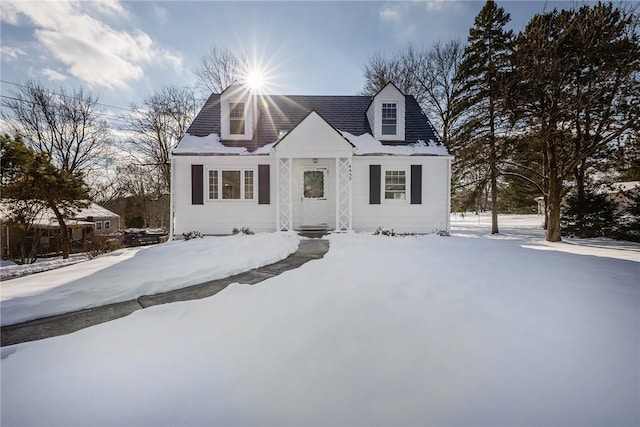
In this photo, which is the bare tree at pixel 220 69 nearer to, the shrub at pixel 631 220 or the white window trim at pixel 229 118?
the white window trim at pixel 229 118

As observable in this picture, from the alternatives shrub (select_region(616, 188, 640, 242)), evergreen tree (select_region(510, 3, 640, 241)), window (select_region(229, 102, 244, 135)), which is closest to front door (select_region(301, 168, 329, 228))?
window (select_region(229, 102, 244, 135))

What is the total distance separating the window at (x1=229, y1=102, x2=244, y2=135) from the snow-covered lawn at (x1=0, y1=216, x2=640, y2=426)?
316 inches

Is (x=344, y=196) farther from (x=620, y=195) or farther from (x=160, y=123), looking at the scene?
(x=160, y=123)

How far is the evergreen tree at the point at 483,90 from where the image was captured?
12203mm

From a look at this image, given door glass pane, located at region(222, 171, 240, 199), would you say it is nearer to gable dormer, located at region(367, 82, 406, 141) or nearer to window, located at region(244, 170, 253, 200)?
window, located at region(244, 170, 253, 200)

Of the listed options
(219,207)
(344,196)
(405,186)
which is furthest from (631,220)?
(219,207)

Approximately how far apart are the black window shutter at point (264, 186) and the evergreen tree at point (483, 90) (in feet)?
32.1

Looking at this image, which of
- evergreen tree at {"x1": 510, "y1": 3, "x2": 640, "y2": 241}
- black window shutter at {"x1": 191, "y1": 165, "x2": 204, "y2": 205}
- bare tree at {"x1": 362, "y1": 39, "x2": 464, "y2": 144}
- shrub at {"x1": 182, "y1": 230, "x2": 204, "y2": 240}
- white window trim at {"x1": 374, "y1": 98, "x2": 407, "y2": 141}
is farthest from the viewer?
bare tree at {"x1": 362, "y1": 39, "x2": 464, "y2": 144}

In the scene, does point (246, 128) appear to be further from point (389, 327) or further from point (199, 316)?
point (389, 327)

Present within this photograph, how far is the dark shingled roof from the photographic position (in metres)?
10.3

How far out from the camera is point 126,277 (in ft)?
14.1

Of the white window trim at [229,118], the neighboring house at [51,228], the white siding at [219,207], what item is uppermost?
the white window trim at [229,118]

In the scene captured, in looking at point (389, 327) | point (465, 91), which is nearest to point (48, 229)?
point (389, 327)

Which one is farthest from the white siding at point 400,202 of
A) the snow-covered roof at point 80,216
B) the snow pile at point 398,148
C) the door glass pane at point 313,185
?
the snow-covered roof at point 80,216
